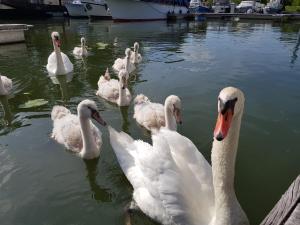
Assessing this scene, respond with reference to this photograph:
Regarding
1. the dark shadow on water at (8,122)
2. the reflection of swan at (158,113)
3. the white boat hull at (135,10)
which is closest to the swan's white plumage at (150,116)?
the reflection of swan at (158,113)

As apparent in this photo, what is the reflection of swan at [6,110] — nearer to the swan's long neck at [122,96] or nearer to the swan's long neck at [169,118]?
the swan's long neck at [122,96]

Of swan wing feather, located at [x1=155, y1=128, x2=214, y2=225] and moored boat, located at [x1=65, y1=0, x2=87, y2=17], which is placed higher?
moored boat, located at [x1=65, y1=0, x2=87, y2=17]

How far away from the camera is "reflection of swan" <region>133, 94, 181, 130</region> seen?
723cm

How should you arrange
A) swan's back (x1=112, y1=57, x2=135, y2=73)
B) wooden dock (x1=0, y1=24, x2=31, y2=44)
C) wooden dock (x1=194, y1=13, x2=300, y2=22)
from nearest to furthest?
1. swan's back (x1=112, y1=57, x2=135, y2=73)
2. wooden dock (x1=0, y1=24, x2=31, y2=44)
3. wooden dock (x1=194, y1=13, x2=300, y2=22)

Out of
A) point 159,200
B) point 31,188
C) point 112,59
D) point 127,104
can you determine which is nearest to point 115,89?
point 127,104

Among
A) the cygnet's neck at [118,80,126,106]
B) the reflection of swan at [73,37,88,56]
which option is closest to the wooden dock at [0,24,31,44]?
the reflection of swan at [73,37,88,56]

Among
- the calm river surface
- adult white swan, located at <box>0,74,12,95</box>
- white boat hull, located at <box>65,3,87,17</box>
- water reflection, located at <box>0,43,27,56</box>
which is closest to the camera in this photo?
the calm river surface

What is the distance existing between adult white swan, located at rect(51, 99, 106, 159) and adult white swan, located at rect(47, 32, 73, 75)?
199 inches

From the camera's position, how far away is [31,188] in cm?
635

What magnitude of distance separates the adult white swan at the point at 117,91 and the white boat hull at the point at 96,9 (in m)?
46.9

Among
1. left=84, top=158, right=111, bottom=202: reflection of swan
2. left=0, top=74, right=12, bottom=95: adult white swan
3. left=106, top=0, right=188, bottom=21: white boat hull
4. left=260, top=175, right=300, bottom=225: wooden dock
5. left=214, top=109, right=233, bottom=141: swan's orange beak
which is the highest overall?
left=106, top=0, right=188, bottom=21: white boat hull

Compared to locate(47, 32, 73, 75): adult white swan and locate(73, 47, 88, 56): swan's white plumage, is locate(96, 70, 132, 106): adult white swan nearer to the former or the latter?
locate(47, 32, 73, 75): adult white swan

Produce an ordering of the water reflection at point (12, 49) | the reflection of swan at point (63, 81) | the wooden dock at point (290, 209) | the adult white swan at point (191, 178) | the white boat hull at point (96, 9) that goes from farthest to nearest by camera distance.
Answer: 1. the white boat hull at point (96, 9)
2. the water reflection at point (12, 49)
3. the reflection of swan at point (63, 81)
4. the adult white swan at point (191, 178)
5. the wooden dock at point (290, 209)

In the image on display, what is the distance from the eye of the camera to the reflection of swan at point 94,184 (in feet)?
20.2
